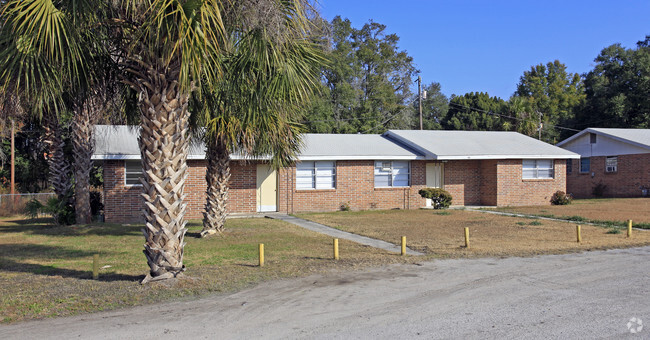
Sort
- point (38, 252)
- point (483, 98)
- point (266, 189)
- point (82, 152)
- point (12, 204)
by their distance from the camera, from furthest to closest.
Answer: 1. point (483, 98)
2. point (12, 204)
3. point (266, 189)
4. point (82, 152)
5. point (38, 252)

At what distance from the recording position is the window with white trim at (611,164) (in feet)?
105

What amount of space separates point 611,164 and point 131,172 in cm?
2907

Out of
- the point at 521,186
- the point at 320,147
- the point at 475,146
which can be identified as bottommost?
the point at 521,186

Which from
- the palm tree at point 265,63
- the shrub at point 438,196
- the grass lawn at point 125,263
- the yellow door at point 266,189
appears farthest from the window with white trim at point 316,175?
the palm tree at point 265,63

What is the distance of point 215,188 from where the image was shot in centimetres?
1539

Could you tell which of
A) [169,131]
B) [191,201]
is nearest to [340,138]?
[191,201]

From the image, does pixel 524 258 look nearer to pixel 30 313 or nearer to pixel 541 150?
pixel 30 313

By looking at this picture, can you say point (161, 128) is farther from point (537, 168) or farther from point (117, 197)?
point (537, 168)

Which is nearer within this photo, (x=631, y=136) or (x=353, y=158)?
(x=353, y=158)

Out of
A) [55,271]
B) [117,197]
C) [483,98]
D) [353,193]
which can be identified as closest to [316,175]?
[353,193]

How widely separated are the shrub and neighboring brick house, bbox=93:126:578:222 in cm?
116

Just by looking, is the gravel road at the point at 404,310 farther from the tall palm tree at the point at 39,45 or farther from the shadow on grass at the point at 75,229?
the shadow on grass at the point at 75,229

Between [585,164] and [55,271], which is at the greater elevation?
[585,164]

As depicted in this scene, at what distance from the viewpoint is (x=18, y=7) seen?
739 centimetres
